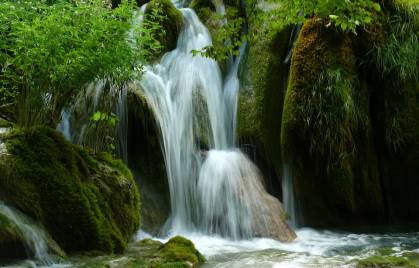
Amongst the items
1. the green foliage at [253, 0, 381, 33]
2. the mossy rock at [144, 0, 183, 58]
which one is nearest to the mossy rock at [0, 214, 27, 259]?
the green foliage at [253, 0, 381, 33]

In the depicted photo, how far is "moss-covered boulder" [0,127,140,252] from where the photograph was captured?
4.56 metres

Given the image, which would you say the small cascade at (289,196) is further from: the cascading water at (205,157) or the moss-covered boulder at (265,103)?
the cascading water at (205,157)

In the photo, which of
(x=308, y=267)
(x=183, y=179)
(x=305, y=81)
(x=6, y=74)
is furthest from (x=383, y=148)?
(x=6, y=74)

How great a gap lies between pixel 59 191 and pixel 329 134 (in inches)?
180

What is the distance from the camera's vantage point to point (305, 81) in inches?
319

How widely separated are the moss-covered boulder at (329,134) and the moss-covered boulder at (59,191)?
3.83 metres

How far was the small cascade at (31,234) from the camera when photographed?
13.9 feet

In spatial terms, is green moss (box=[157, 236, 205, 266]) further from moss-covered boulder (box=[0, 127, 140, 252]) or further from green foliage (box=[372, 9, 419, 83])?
green foliage (box=[372, 9, 419, 83])

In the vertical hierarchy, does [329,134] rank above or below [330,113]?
below

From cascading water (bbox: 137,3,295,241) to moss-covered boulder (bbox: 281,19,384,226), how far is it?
35.4 inches

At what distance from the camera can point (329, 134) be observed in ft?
25.3

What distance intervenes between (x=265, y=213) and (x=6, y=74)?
423 cm

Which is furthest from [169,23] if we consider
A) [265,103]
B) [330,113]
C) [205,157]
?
[330,113]

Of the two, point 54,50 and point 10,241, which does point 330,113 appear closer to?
point 54,50
